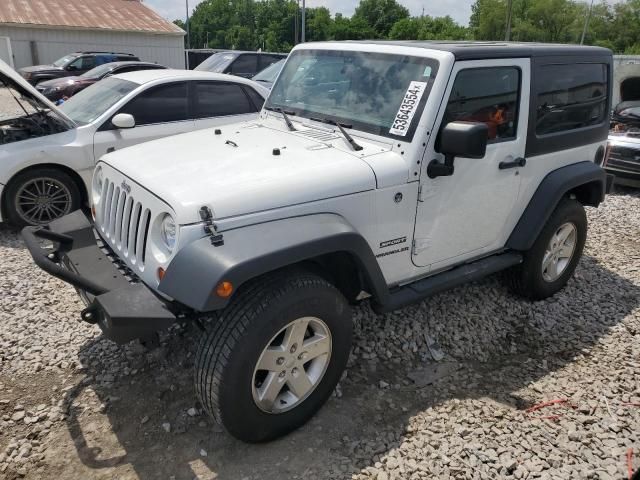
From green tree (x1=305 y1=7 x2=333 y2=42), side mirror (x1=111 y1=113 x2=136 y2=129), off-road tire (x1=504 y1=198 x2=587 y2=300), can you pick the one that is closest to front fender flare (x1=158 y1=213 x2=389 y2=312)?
off-road tire (x1=504 y1=198 x2=587 y2=300)

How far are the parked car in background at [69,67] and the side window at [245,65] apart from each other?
357 inches

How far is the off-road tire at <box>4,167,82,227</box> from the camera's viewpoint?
5355 millimetres

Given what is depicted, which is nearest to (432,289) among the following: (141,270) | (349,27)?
(141,270)

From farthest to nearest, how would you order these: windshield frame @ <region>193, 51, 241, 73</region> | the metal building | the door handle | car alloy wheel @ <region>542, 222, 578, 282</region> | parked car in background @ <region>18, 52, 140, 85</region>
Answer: the metal building, parked car in background @ <region>18, 52, 140, 85</region>, windshield frame @ <region>193, 51, 241, 73</region>, car alloy wheel @ <region>542, 222, 578, 282</region>, the door handle

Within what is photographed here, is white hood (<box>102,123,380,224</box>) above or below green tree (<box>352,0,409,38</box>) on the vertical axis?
below

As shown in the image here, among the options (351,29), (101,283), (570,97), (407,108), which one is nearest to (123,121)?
(101,283)

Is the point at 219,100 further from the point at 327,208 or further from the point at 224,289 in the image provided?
the point at 224,289

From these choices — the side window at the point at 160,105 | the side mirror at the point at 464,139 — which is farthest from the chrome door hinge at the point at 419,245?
the side window at the point at 160,105

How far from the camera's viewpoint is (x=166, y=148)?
3504mm

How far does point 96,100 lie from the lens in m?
6.22

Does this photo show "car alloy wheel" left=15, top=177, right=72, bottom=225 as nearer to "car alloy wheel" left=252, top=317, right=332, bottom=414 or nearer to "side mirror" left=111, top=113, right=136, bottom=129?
"side mirror" left=111, top=113, right=136, bottom=129

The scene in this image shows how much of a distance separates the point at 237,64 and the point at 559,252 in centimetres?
1015

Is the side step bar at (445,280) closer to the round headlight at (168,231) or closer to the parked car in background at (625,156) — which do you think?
the round headlight at (168,231)

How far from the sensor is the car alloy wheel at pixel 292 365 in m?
2.76
